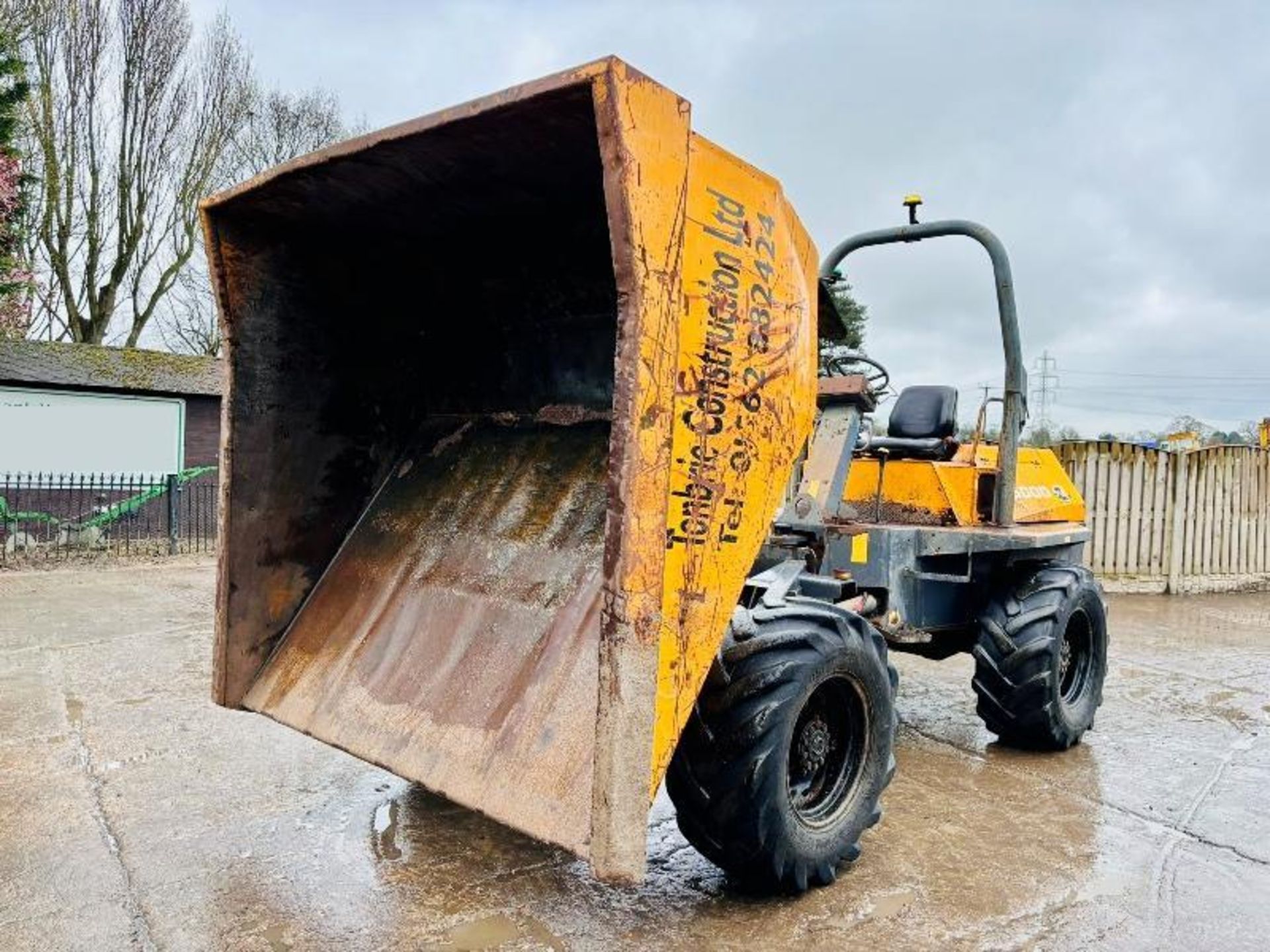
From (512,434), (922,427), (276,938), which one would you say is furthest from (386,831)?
(922,427)

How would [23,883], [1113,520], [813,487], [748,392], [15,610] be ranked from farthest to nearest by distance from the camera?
[1113,520] → [15,610] → [813,487] → [23,883] → [748,392]

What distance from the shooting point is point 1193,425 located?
2694 centimetres

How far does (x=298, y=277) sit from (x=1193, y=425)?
28.8 meters

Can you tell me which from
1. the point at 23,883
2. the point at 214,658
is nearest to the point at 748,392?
the point at 214,658

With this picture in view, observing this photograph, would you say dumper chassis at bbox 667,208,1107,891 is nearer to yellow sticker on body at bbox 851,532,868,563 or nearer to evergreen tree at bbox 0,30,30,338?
yellow sticker on body at bbox 851,532,868,563

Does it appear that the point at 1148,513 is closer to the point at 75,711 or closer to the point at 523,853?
the point at 523,853

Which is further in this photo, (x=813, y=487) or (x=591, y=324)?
(x=813, y=487)

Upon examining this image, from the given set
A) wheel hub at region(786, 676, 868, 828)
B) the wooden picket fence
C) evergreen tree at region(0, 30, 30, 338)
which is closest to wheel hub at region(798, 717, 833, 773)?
wheel hub at region(786, 676, 868, 828)

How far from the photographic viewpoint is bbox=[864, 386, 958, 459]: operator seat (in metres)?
5.04

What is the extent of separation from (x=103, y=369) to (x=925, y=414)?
45.6ft

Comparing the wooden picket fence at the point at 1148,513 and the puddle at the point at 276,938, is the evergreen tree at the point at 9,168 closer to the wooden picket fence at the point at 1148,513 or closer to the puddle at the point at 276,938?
the puddle at the point at 276,938

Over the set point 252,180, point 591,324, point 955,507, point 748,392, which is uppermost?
point 252,180

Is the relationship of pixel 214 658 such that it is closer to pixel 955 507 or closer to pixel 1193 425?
pixel 955 507

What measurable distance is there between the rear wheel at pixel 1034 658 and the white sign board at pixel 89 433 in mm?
13930
